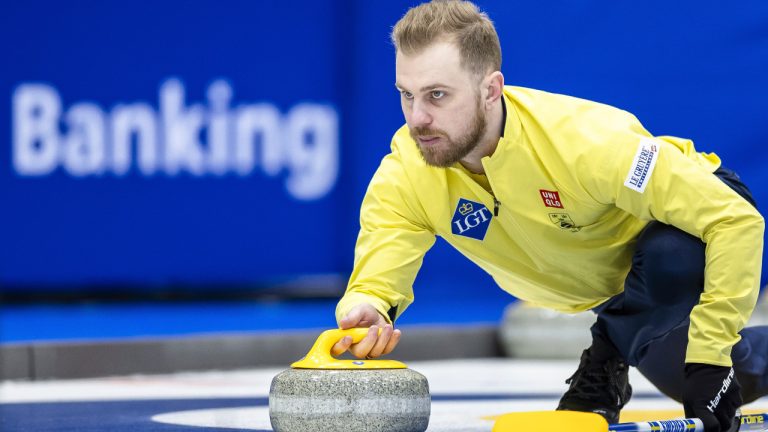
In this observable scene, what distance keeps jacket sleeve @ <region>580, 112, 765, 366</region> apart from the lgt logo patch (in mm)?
272

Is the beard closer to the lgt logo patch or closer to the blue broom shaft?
the lgt logo patch

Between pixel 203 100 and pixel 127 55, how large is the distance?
16.7 inches

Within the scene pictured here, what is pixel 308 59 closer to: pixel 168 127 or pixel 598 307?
pixel 168 127

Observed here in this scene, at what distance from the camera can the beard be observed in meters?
2.35

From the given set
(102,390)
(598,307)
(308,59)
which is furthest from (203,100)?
(598,307)

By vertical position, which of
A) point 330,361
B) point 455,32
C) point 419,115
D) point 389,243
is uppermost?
point 455,32

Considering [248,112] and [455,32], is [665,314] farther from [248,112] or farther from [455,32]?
[248,112]

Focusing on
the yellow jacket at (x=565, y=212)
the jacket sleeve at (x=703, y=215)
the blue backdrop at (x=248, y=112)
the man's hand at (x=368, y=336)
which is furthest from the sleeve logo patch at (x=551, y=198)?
the blue backdrop at (x=248, y=112)

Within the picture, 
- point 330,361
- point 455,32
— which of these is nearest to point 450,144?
point 455,32

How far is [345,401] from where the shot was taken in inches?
84.4

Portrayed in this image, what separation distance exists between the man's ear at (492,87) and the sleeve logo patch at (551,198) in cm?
20

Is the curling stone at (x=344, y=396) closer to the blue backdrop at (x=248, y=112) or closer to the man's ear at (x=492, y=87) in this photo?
the man's ear at (x=492, y=87)

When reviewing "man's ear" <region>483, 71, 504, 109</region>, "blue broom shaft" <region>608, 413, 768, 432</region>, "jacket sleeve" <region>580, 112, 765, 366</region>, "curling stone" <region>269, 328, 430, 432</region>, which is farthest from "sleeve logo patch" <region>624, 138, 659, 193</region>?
"curling stone" <region>269, 328, 430, 432</region>

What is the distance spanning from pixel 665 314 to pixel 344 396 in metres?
0.71
